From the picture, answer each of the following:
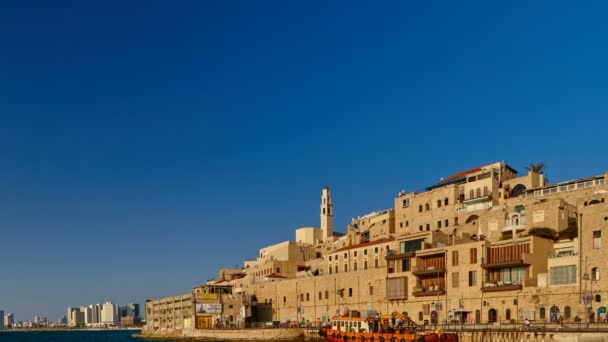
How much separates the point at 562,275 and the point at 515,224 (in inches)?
548

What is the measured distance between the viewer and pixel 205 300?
107812 millimetres

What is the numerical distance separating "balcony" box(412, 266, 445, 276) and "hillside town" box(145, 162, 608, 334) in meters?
0.16

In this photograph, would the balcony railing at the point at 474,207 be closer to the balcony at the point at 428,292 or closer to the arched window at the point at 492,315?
the balcony at the point at 428,292

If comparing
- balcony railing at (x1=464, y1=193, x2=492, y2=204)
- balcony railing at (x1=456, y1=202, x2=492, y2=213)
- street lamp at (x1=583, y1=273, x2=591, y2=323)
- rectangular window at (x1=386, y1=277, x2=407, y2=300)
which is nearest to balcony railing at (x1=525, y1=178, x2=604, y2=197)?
balcony railing at (x1=464, y1=193, x2=492, y2=204)

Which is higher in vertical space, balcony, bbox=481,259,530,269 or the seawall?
balcony, bbox=481,259,530,269

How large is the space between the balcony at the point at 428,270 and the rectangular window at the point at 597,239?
17984 millimetres

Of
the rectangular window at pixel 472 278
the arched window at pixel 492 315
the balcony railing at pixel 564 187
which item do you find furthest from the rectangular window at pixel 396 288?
the balcony railing at pixel 564 187

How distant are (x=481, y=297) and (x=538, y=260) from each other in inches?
285

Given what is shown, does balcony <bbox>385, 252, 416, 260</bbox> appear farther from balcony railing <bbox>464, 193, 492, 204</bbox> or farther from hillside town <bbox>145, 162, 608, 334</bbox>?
balcony railing <bbox>464, 193, 492, 204</bbox>

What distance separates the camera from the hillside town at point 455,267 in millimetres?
63625

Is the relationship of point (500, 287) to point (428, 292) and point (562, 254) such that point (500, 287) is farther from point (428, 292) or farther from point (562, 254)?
point (428, 292)

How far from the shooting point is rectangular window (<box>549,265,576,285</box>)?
206ft

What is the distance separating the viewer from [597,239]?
202 feet

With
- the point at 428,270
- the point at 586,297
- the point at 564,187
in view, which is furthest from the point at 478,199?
the point at 586,297
